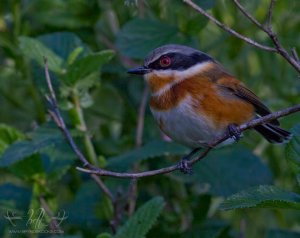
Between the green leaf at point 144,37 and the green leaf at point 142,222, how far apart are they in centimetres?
146

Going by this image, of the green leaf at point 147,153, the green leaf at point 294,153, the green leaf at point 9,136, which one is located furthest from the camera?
the green leaf at point 9,136

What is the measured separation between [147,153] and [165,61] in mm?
555

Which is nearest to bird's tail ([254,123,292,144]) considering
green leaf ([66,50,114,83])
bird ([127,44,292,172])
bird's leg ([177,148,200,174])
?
bird ([127,44,292,172])

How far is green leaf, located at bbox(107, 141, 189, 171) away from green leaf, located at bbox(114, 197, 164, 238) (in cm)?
64

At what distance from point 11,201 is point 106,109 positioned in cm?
116

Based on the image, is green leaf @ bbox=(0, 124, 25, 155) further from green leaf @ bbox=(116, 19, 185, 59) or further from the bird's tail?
the bird's tail

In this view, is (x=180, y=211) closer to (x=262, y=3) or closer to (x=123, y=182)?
(x=123, y=182)

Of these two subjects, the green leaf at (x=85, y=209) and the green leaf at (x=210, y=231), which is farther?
the green leaf at (x=85, y=209)

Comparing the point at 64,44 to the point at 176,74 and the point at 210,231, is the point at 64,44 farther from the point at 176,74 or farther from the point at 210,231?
the point at 210,231

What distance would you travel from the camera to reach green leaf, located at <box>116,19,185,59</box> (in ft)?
15.3

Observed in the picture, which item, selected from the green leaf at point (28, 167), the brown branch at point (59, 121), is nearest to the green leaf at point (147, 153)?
the brown branch at point (59, 121)

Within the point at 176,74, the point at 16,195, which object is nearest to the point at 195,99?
the point at 176,74

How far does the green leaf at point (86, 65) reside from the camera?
4012 mm
